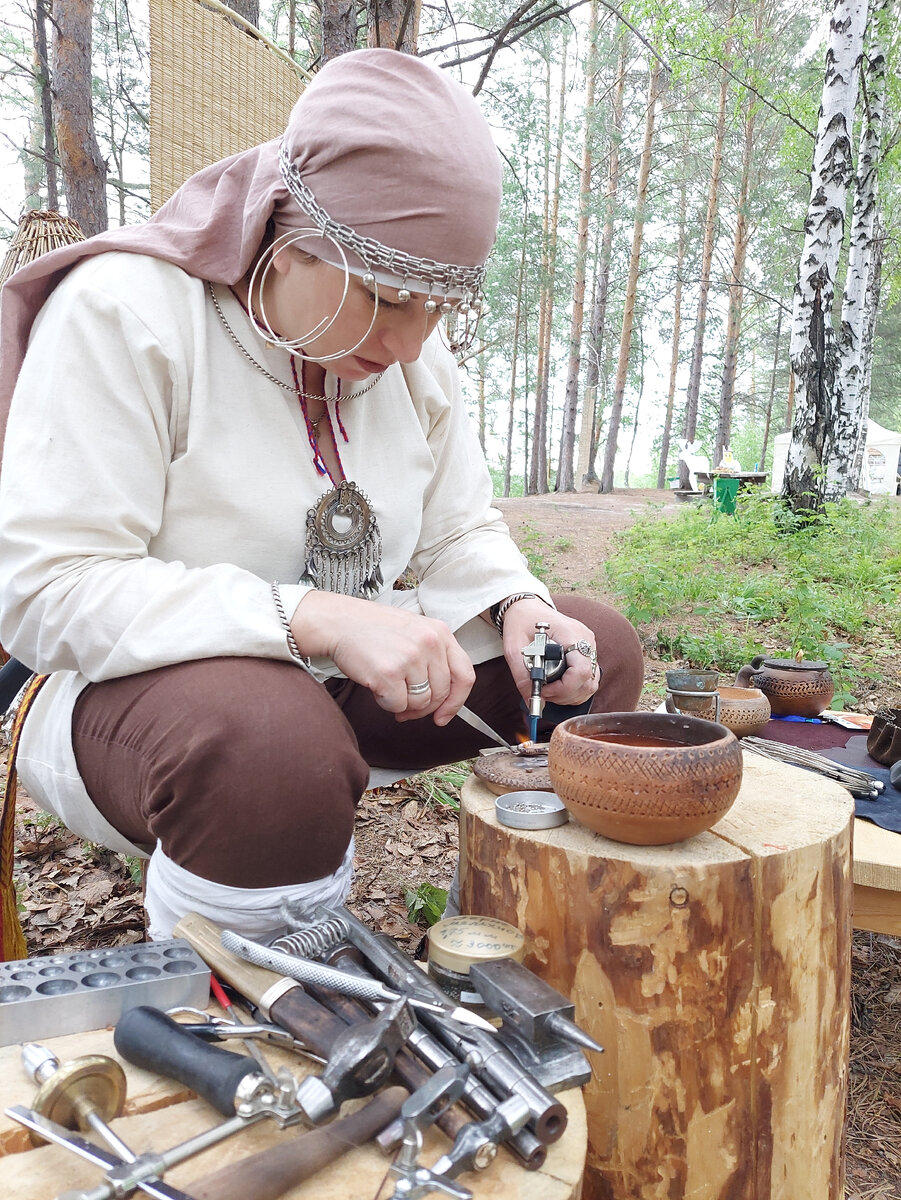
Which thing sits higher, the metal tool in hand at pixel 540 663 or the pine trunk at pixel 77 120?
the pine trunk at pixel 77 120

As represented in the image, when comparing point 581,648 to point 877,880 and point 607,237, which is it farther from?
point 607,237

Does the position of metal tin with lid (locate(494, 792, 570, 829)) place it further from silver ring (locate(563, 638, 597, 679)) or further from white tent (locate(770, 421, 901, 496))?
white tent (locate(770, 421, 901, 496))

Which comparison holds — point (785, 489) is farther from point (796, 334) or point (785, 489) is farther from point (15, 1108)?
point (15, 1108)

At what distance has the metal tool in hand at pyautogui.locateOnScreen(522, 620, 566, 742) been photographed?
1706mm

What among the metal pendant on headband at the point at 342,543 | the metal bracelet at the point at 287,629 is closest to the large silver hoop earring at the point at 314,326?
the metal pendant on headband at the point at 342,543

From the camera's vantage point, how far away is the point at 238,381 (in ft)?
5.46

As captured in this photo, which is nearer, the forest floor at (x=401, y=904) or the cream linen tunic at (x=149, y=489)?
the cream linen tunic at (x=149, y=489)

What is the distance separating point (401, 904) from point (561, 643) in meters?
1.22

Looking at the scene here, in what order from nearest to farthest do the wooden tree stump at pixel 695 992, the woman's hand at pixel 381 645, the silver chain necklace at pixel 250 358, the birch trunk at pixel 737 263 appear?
the wooden tree stump at pixel 695 992 → the woman's hand at pixel 381 645 → the silver chain necklace at pixel 250 358 → the birch trunk at pixel 737 263

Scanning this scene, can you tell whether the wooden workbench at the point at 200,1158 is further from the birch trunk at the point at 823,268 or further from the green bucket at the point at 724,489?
the green bucket at the point at 724,489

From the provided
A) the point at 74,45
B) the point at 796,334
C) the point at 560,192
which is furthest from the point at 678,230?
the point at 74,45

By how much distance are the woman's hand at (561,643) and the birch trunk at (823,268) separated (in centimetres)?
688

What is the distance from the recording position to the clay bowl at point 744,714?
230 cm

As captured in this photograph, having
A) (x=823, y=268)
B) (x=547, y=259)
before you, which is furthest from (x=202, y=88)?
(x=547, y=259)
